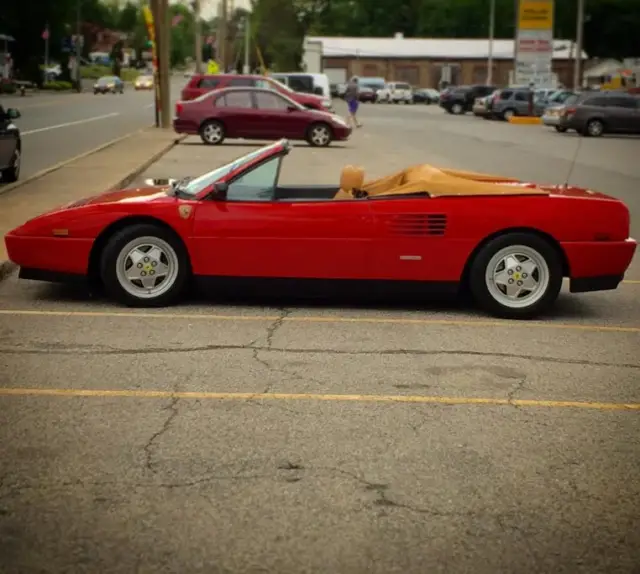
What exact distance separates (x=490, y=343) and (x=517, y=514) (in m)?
3.15

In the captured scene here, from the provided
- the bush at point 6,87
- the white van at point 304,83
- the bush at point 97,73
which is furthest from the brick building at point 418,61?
the white van at point 304,83

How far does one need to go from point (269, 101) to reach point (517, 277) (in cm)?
2207

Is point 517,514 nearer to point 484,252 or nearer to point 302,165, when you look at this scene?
point 484,252

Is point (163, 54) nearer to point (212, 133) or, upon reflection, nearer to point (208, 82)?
point (208, 82)

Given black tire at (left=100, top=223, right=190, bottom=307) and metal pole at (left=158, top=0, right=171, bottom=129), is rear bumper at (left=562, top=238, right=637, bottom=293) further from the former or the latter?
metal pole at (left=158, top=0, right=171, bottom=129)

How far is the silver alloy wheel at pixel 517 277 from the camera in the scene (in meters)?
8.18

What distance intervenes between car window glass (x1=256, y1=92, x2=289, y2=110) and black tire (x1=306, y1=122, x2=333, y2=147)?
3.07 ft

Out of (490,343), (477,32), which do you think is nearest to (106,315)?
(490,343)

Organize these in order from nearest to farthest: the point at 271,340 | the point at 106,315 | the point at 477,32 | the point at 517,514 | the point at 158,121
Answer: the point at 517,514 → the point at 271,340 → the point at 106,315 → the point at 158,121 → the point at 477,32

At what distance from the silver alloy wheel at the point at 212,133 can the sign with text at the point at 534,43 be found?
32.9 meters

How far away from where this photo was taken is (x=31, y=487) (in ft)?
14.9

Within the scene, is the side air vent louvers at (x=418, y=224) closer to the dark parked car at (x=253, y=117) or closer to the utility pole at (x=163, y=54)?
the dark parked car at (x=253, y=117)

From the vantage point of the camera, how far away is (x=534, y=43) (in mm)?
60125

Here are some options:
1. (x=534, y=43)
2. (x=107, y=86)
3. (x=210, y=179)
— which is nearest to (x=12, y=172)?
(x=210, y=179)
